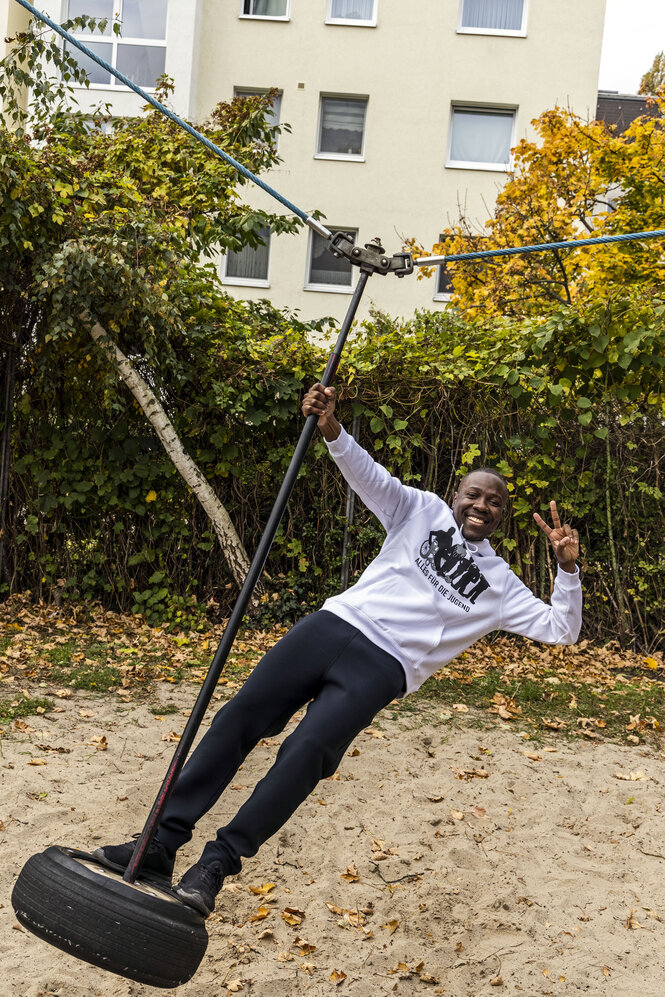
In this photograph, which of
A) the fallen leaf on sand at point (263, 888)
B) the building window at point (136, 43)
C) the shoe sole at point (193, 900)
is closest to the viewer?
the shoe sole at point (193, 900)

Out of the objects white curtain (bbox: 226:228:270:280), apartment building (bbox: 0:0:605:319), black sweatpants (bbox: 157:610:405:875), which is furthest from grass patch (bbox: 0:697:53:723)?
white curtain (bbox: 226:228:270:280)

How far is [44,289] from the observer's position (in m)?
6.02

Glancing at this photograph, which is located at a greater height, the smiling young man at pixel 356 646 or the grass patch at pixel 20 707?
the smiling young man at pixel 356 646

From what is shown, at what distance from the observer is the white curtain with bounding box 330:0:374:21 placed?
1648cm

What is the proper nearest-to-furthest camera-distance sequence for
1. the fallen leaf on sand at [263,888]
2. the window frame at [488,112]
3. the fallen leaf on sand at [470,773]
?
the fallen leaf on sand at [263,888], the fallen leaf on sand at [470,773], the window frame at [488,112]

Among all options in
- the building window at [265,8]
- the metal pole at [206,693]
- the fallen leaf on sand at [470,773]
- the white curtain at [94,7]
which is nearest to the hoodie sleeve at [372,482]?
the metal pole at [206,693]

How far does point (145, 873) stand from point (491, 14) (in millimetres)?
17594

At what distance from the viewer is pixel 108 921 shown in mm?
2236

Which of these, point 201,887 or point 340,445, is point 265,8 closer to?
point 340,445

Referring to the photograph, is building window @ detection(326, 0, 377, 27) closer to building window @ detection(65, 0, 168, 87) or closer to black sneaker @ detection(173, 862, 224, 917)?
building window @ detection(65, 0, 168, 87)

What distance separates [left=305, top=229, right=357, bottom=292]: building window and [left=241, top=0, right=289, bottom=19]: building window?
13.9 feet

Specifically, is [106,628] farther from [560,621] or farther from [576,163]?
[576,163]

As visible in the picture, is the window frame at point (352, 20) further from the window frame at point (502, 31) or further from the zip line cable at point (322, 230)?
the zip line cable at point (322, 230)

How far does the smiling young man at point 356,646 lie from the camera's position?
2.62 metres
